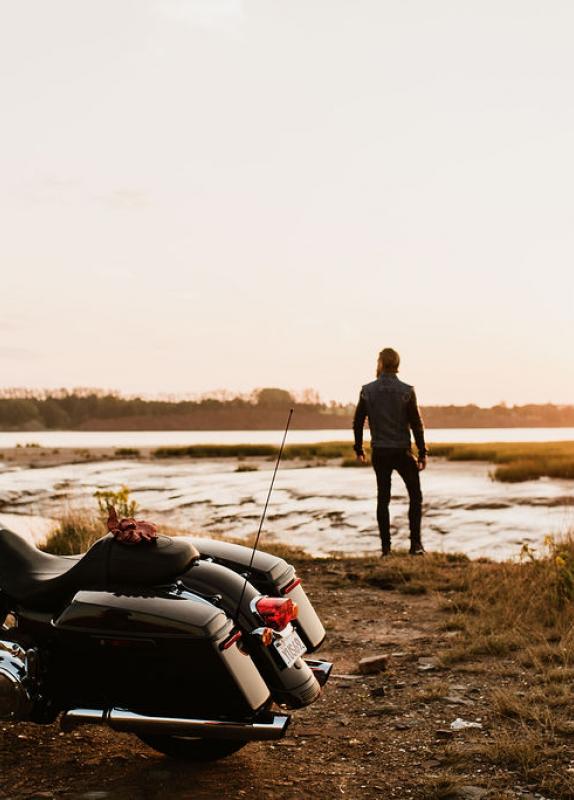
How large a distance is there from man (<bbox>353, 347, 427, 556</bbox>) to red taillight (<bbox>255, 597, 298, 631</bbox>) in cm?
690

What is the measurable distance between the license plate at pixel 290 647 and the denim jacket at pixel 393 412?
22.0 ft

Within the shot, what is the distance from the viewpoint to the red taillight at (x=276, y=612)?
4.15 metres

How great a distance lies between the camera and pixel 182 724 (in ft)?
12.9

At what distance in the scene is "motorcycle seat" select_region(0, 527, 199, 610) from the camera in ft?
13.6

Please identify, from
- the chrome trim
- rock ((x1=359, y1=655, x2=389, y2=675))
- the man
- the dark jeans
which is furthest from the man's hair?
the chrome trim

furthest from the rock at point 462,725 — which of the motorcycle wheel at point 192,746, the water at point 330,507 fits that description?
the water at point 330,507

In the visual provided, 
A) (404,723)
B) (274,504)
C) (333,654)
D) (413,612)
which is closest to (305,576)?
(413,612)

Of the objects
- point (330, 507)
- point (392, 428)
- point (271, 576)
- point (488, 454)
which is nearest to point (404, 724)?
point (271, 576)

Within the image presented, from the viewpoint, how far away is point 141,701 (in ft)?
13.2

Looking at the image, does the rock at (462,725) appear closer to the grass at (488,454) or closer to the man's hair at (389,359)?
the man's hair at (389,359)

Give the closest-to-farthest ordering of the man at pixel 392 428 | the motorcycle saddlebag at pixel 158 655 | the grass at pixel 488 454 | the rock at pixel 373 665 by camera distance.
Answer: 1. the motorcycle saddlebag at pixel 158 655
2. the rock at pixel 373 665
3. the man at pixel 392 428
4. the grass at pixel 488 454

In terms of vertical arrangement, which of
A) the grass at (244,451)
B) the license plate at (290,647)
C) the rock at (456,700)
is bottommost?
the grass at (244,451)

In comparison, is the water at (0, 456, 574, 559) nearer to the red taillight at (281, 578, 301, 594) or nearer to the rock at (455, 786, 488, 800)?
the red taillight at (281, 578, 301, 594)

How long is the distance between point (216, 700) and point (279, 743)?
4.27ft
